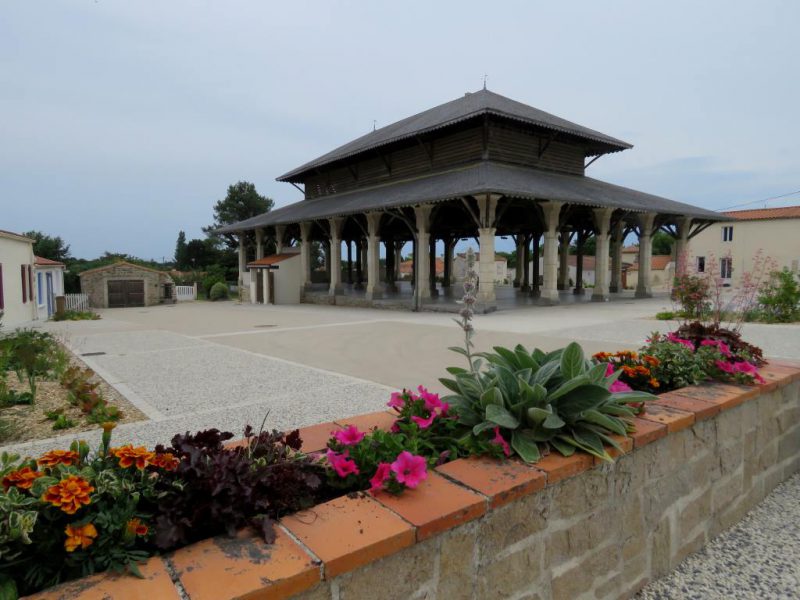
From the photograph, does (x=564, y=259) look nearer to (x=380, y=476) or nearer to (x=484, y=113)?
(x=484, y=113)

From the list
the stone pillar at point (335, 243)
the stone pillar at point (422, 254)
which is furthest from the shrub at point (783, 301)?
the stone pillar at point (335, 243)

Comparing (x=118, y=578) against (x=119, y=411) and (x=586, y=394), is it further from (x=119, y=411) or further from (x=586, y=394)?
(x=119, y=411)

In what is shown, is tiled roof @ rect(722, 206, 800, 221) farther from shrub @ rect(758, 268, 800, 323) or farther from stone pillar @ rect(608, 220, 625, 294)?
shrub @ rect(758, 268, 800, 323)

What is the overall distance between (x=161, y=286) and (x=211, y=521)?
31.5m

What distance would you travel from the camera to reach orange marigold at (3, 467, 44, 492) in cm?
135

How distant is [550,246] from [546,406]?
15813mm

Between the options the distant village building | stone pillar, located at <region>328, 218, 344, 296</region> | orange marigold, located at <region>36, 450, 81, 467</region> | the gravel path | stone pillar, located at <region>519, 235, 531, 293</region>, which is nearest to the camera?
orange marigold, located at <region>36, 450, 81, 467</region>

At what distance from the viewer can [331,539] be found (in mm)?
1416

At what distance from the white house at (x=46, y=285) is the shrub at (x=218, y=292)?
8.47 m

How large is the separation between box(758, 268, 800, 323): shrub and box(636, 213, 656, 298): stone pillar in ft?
30.1

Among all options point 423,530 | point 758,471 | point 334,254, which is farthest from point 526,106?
point 423,530

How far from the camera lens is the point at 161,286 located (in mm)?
29609

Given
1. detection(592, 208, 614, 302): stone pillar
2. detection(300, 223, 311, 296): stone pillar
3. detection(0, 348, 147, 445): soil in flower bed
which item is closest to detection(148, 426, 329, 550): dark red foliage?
detection(0, 348, 147, 445): soil in flower bed

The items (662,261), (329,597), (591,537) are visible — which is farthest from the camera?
(662,261)
